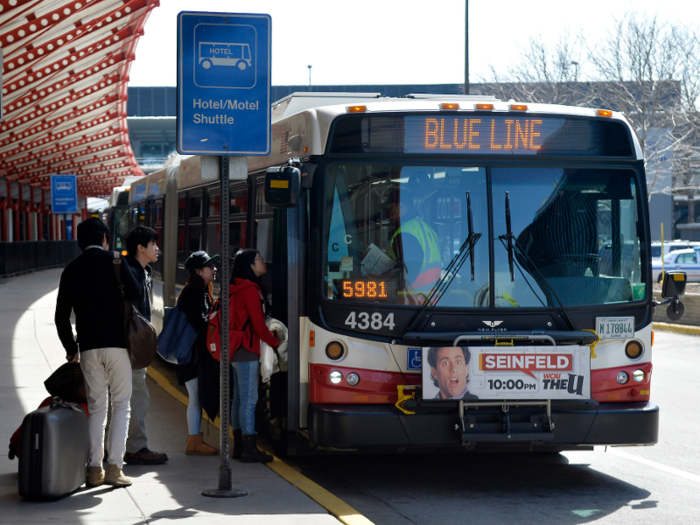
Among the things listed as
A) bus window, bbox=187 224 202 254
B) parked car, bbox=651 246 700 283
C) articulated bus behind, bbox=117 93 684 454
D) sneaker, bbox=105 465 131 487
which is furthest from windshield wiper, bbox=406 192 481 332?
parked car, bbox=651 246 700 283

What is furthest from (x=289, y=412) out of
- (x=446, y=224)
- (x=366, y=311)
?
(x=446, y=224)

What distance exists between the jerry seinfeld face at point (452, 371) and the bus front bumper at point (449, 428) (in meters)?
0.18

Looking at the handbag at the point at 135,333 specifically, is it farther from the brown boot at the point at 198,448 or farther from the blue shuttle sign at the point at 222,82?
the brown boot at the point at 198,448

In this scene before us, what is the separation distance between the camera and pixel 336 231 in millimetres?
6762

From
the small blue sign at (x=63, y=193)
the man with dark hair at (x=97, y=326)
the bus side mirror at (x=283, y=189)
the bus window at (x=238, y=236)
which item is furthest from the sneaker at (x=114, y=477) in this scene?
the small blue sign at (x=63, y=193)

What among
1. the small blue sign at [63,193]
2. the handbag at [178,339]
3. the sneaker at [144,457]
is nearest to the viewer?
the sneaker at [144,457]

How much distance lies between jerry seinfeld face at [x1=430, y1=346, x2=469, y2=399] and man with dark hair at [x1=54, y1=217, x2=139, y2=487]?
78.8 inches

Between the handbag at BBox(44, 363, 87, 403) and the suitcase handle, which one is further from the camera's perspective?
the handbag at BBox(44, 363, 87, 403)

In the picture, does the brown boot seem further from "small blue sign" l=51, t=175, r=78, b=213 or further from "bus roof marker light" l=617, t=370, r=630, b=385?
"small blue sign" l=51, t=175, r=78, b=213

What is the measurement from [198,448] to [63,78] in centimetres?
2054

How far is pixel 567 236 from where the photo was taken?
22.4ft

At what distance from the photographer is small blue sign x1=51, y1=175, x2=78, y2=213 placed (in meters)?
26.4

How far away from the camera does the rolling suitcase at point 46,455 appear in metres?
5.86

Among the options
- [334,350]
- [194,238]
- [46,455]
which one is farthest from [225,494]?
[194,238]
